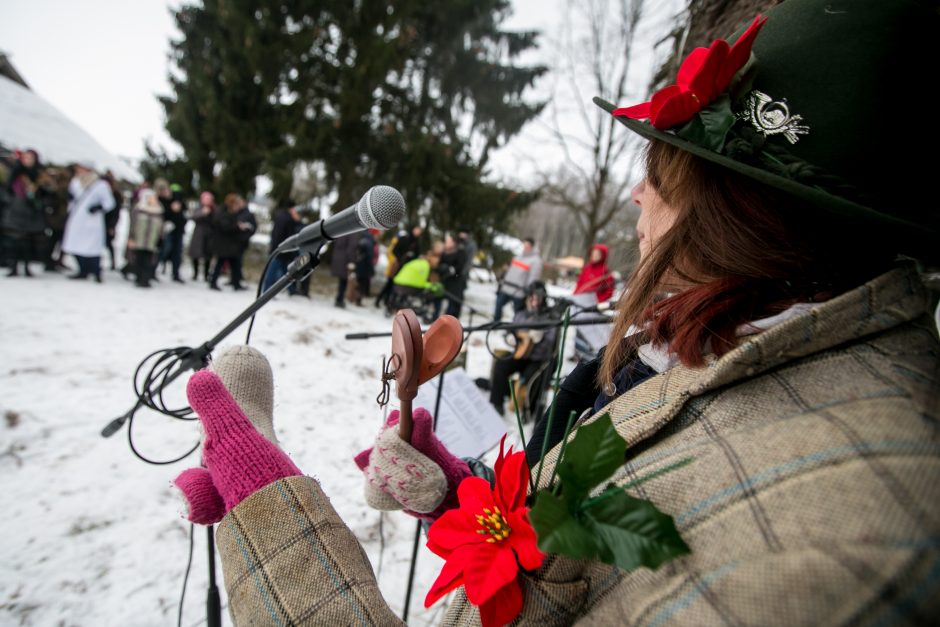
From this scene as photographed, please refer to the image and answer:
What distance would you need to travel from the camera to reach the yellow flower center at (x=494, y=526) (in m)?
0.63

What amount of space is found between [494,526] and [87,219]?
24.9 ft

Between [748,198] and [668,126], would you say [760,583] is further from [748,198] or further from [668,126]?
[668,126]

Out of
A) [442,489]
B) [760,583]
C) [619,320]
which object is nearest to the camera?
[760,583]

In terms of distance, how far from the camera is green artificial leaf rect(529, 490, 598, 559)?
18.1 inches

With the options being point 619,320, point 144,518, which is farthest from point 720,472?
point 144,518

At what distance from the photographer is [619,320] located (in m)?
0.87

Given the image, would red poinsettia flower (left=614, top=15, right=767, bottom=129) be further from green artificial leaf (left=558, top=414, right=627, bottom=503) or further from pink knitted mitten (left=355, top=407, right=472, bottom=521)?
pink knitted mitten (left=355, top=407, right=472, bottom=521)

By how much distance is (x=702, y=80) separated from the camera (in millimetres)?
721

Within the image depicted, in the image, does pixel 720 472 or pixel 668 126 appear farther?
pixel 668 126

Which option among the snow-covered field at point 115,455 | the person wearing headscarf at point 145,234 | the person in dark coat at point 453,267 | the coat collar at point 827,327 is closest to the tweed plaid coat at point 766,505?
the coat collar at point 827,327

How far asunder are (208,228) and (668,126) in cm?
790

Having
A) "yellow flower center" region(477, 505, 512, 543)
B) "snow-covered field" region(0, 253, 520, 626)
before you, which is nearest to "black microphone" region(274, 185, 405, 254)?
"yellow flower center" region(477, 505, 512, 543)

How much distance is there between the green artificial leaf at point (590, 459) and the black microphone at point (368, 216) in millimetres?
654

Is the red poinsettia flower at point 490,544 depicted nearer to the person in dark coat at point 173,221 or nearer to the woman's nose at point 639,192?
the woman's nose at point 639,192
